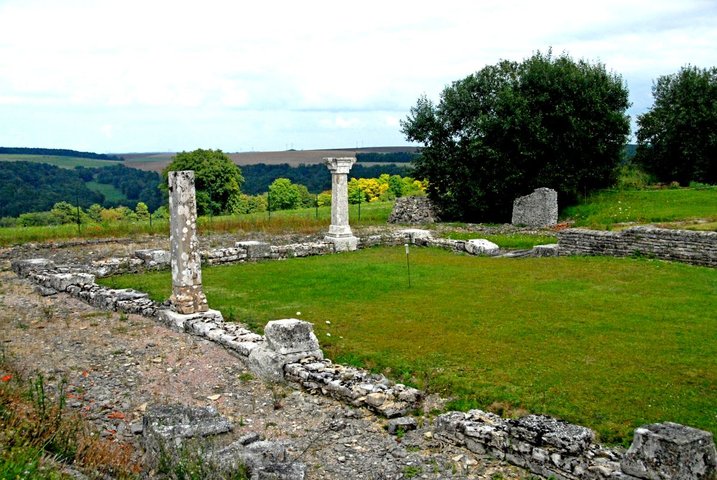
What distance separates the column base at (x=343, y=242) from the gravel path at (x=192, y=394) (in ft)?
33.2

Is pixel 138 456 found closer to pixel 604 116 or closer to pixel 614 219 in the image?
pixel 614 219

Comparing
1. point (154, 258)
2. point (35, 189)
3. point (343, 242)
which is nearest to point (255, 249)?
point (154, 258)

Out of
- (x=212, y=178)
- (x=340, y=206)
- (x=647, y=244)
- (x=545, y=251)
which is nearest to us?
(x=647, y=244)

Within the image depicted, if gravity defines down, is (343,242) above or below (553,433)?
above

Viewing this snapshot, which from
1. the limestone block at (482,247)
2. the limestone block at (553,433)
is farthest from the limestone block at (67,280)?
the limestone block at (553,433)

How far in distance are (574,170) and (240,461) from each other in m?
25.7

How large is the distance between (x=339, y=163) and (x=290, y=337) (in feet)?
44.3

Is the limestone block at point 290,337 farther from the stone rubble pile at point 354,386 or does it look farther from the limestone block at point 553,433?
the limestone block at point 553,433

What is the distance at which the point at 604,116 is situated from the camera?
2916cm

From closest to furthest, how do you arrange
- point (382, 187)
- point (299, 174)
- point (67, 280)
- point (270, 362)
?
point (270, 362) < point (67, 280) < point (382, 187) < point (299, 174)

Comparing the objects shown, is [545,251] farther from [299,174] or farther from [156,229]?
[299,174]

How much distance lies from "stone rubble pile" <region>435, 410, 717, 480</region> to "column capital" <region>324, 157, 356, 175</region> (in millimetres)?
16205

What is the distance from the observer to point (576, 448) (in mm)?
7188

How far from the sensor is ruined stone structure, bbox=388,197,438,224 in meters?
31.8
